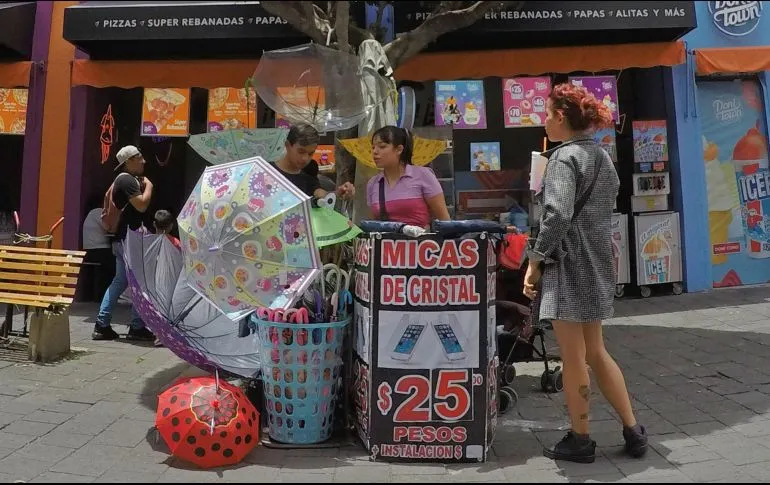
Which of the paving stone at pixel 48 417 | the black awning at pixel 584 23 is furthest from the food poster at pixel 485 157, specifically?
the paving stone at pixel 48 417

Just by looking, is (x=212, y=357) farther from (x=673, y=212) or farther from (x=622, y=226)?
(x=673, y=212)

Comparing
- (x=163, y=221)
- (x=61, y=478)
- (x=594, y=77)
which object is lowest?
(x=61, y=478)

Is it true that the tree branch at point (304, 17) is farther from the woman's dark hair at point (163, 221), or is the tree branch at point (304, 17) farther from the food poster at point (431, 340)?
the food poster at point (431, 340)

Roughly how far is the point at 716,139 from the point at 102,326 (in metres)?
7.33

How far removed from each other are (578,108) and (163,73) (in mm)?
5775

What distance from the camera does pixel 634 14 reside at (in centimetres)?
734

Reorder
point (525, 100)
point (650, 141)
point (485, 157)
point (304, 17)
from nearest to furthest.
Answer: point (304, 17), point (525, 100), point (485, 157), point (650, 141)

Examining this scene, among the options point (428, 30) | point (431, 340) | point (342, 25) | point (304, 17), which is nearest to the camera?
point (431, 340)

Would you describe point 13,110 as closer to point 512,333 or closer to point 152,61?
point 152,61

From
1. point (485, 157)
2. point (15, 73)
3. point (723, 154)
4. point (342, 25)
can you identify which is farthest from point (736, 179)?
point (15, 73)

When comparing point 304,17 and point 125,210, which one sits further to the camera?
point 125,210

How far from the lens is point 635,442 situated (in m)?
3.35

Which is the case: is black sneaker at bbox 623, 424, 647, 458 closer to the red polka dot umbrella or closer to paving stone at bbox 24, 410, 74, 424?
the red polka dot umbrella

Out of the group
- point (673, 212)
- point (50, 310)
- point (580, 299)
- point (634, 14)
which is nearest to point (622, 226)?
point (673, 212)
